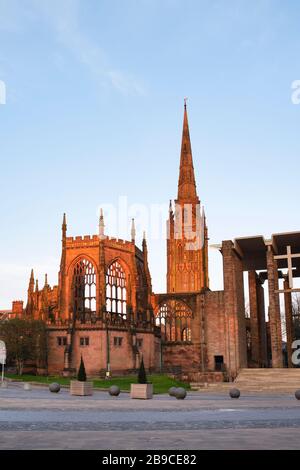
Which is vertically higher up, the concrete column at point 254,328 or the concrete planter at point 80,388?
the concrete column at point 254,328

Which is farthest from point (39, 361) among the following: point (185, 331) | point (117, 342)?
point (185, 331)

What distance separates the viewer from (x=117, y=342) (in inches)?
2611

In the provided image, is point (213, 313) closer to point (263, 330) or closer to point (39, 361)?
point (263, 330)

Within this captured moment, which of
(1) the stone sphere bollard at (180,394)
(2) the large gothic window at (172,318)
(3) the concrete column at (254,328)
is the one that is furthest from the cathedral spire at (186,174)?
(1) the stone sphere bollard at (180,394)

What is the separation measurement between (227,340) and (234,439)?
1764 inches

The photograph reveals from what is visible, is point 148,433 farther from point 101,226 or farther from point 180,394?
point 101,226

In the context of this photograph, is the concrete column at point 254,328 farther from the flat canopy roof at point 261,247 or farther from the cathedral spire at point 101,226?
the cathedral spire at point 101,226

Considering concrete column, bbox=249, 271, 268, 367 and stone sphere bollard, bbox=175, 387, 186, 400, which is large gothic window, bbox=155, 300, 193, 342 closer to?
concrete column, bbox=249, 271, 268, 367

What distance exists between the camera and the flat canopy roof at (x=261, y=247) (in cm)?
5538

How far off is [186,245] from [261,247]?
5195 centimetres

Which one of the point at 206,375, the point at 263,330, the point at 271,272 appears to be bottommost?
the point at 206,375

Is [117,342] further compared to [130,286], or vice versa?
[130,286]

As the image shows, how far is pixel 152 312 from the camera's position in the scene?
246 ft

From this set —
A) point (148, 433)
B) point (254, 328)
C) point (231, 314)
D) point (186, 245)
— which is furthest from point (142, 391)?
point (186, 245)
